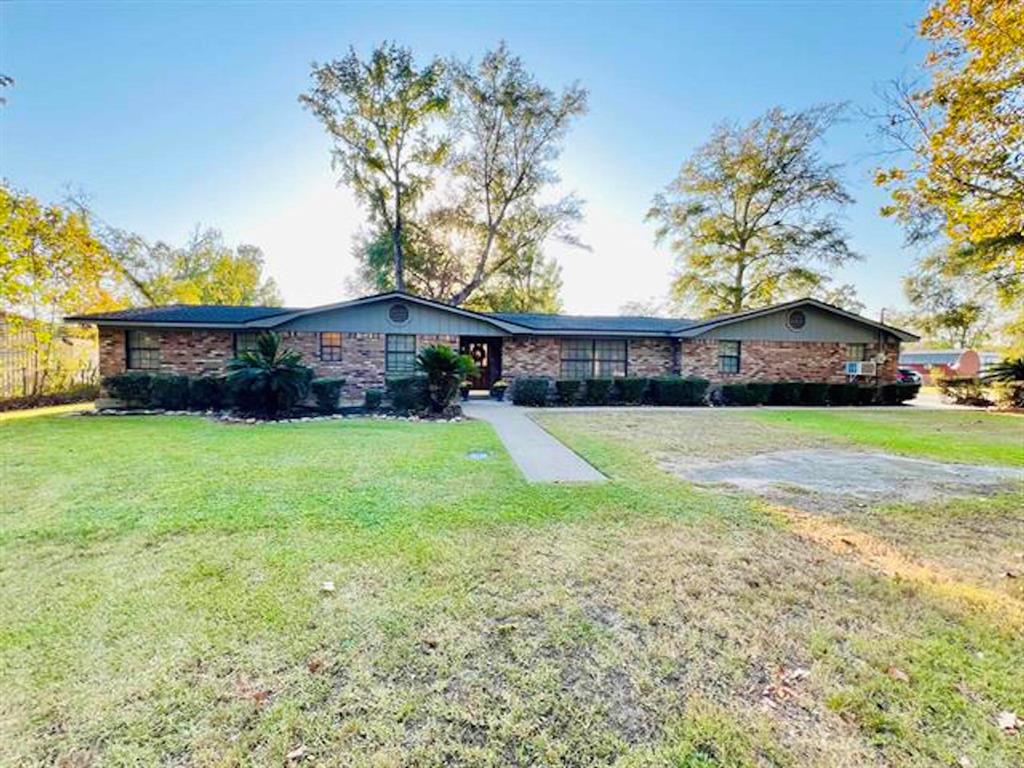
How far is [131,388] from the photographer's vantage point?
11.7 meters

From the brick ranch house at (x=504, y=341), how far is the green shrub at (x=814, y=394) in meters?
1.01

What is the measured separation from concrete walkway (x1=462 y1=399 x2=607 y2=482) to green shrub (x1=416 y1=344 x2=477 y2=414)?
0.76 meters

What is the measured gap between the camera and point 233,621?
249 centimetres

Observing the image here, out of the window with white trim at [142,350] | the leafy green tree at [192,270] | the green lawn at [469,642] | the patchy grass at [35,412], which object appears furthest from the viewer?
the leafy green tree at [192,270]

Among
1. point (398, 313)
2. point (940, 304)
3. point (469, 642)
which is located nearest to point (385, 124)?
point (398, 313)

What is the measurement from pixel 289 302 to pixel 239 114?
25.7 metres

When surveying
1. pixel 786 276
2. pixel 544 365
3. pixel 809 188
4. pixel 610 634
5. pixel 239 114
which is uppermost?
pixel 809 188

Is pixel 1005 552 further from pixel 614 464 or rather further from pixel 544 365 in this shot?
Result: pixel 544 365

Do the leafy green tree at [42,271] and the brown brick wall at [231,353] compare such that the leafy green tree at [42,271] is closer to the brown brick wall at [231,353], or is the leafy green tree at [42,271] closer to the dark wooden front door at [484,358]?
the brown brick wall at [231,353]

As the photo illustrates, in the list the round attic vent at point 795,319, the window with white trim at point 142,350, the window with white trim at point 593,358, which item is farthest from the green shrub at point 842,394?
the window with white trim at point 142,350

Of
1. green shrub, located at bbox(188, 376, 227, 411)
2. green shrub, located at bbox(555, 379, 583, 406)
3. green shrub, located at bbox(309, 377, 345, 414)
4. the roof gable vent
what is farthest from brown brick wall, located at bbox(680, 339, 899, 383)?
green shrub, located at bbox(188, 376, 227, 411)

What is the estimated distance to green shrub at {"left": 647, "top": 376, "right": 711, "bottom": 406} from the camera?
50.0 feet

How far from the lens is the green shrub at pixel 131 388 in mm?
11680

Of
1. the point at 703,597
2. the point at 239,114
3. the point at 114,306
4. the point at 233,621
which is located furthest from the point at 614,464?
the point at 114,306
